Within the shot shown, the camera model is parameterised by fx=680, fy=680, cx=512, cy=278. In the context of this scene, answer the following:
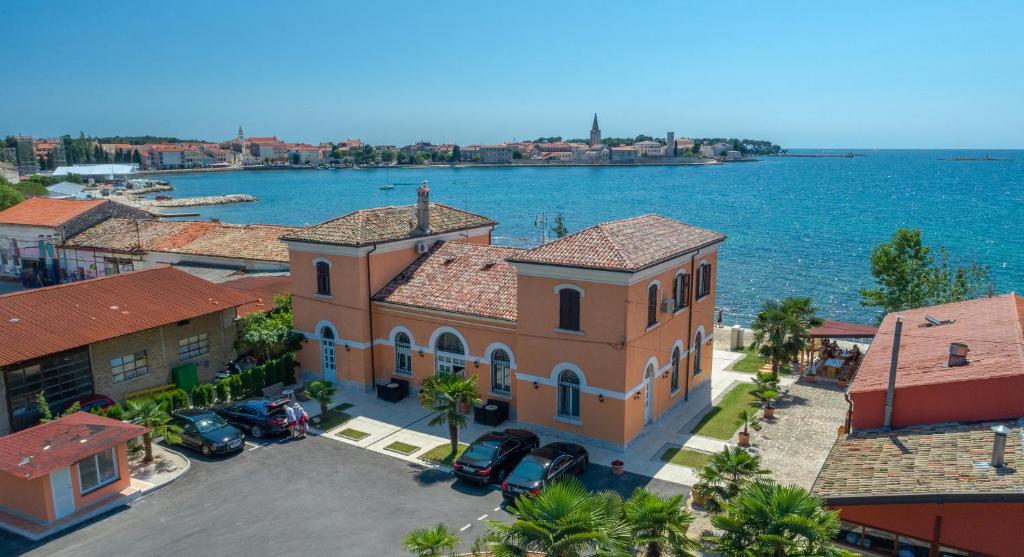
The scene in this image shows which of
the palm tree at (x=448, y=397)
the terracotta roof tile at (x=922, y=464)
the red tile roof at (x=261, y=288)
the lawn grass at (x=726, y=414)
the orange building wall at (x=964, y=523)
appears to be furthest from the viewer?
the red tile roof at (x=261, y=288)

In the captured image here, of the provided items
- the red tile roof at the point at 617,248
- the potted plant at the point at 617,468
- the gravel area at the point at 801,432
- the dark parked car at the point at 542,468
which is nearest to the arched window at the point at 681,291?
the red tile roof at the point at 617,248

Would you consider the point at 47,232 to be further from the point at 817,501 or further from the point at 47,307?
the point at 817,501

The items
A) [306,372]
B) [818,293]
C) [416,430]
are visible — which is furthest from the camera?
[818,293]

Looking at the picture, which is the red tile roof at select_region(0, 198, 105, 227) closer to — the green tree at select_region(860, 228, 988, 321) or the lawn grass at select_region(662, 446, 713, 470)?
the lawn grass at select_region(662, 446, 713, 470)

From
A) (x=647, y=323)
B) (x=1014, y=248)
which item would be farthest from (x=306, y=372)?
(x=1014, y=248)

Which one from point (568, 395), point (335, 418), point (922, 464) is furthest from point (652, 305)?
point (335, 418)

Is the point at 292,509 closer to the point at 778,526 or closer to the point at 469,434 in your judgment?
the point at 469,434

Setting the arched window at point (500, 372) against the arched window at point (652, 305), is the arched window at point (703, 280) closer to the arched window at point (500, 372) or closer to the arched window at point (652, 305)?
the arched window at point (652, 305)
